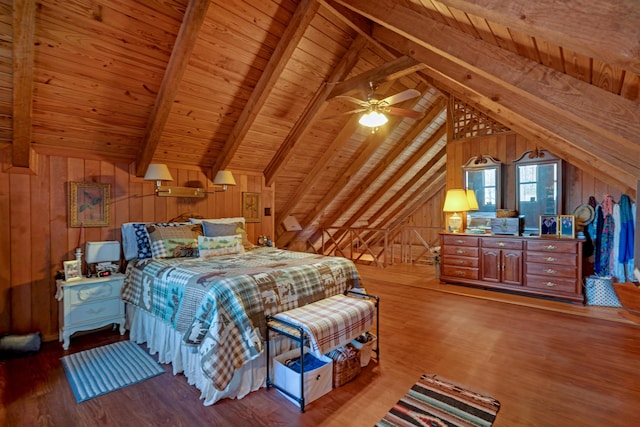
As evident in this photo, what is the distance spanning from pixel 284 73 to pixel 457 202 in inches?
123

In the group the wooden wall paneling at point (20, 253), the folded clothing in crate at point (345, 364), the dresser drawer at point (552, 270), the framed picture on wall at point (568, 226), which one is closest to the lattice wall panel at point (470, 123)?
the framed picture on wall at point (568, 226)

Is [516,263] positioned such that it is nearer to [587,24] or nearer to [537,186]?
[537,186]

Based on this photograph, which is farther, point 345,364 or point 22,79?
point 22,79

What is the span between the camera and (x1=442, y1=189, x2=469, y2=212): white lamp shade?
4.79 metres

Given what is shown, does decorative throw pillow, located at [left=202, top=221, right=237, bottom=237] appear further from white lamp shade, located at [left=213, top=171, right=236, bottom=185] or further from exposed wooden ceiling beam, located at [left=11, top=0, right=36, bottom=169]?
exposed wooden ceiling beam, located at [left=11, top=0, right=36, bottom=169]

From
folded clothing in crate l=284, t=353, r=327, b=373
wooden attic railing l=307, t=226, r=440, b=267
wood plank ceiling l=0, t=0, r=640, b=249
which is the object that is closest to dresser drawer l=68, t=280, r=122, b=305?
wood plank ceiling l=0, t=0, r=640, b=249

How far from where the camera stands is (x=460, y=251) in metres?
4.83

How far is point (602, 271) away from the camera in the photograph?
397 centimetres

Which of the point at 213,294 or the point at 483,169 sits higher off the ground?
the point at 483,169

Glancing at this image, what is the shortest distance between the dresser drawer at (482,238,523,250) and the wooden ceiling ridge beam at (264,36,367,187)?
10.1 ft

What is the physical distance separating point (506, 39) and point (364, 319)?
2100 millimetres

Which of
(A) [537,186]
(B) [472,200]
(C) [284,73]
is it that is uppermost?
(C) [284,73]

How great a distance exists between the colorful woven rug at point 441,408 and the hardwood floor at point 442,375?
0.07 m

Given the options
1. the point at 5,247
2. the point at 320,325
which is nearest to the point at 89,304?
the point at 5,247
